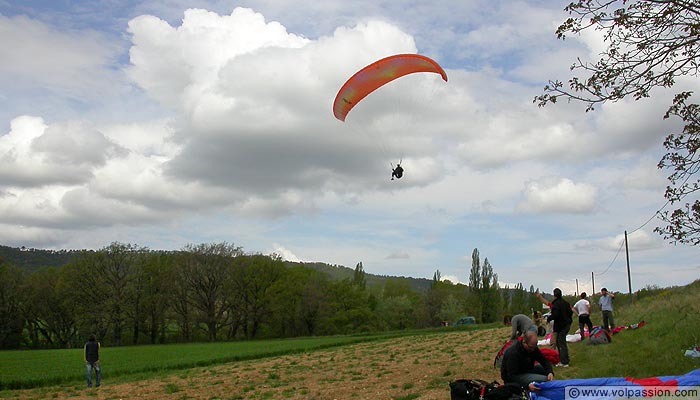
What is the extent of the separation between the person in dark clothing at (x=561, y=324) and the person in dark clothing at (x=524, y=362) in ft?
16.9

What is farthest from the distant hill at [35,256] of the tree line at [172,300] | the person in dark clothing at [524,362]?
the person in dark clothing at [524,362]

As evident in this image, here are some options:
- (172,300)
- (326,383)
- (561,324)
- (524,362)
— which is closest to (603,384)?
(524,362)

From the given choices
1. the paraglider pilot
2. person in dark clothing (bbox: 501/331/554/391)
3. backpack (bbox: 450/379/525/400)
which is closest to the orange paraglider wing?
the paraglider pilot

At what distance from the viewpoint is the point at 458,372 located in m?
15.2

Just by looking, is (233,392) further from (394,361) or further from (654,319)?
(654,319)

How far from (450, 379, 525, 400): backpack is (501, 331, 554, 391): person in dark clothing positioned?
0.73 metres

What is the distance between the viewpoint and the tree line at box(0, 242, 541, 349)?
68188 millimetres

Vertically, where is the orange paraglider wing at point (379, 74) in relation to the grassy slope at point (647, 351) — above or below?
above

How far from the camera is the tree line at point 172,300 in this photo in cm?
6819

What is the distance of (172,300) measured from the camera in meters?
72.5

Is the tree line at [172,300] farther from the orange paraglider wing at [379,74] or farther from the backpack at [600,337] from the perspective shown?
the backpack at [600,337]

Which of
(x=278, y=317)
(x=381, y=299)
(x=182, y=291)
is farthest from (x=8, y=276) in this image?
(x=381, y=299)

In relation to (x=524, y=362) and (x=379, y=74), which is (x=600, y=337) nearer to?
(x=524, y=362)

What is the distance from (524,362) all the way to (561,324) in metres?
5.45
